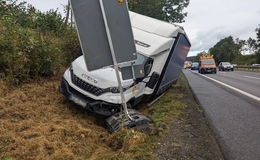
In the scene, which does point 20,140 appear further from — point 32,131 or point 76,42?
point 76,42

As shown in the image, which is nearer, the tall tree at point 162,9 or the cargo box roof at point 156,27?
the cargo box roof at point 156,27

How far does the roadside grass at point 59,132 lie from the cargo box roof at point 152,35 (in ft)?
5.78

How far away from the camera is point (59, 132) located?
3.29 metres

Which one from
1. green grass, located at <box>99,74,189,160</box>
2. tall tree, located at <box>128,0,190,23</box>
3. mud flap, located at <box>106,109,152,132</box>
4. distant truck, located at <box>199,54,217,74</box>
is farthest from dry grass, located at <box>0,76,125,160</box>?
distant truck, located at <box>199,54,217,74</box>

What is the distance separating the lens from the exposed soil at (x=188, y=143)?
2549mm

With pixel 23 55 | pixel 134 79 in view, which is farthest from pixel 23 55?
pixel 134 79

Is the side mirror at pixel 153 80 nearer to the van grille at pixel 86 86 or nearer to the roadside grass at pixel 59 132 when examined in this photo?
the roadside grass at pixel 59 132

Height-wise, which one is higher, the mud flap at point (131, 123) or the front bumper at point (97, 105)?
the front bumper at point (97, 105)

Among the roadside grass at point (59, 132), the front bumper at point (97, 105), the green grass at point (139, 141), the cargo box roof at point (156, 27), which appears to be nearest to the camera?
the green grass at point (139, 141)

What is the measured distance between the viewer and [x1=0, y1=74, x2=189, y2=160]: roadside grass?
2.63m

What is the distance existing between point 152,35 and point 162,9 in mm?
17763

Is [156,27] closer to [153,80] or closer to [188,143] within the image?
[153,80]

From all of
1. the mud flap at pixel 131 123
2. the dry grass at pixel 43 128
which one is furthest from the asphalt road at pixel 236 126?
the dry grass at pixel 43 128

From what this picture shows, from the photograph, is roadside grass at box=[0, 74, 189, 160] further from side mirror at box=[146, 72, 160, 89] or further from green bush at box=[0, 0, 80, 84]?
side mirror at box=[146, 72, 160, 89]
